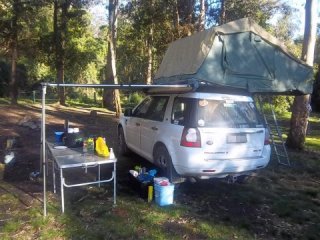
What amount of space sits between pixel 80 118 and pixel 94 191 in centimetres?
Answer: 991

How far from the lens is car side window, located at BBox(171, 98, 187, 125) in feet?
19.6

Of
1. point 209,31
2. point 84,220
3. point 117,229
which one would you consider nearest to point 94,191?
point 84,220

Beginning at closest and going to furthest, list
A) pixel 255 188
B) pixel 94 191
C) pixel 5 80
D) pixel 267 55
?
1. pixel 94 191
2. pixel 255 188
3. pixel 267 55
4. pixel 5 80

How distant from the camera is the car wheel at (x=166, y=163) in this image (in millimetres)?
5988

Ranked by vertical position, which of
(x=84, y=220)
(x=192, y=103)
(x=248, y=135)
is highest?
(x=192, y=103)

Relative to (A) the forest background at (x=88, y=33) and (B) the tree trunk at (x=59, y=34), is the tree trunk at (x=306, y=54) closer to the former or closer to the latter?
(A) the forest background at (x=88, y=33)

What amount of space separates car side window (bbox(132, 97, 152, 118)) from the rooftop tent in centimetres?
71

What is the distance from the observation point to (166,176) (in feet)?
20.2

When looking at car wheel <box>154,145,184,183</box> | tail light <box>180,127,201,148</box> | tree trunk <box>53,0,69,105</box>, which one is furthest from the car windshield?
tree trunk <box>53,0,69,105</box>

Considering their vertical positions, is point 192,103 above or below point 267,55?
below

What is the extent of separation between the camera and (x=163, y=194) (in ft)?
18.1

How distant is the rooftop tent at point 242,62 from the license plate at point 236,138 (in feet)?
3.72

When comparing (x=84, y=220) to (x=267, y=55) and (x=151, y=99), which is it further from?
(x=267, y=55)

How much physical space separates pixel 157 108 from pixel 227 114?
1.60 meters
